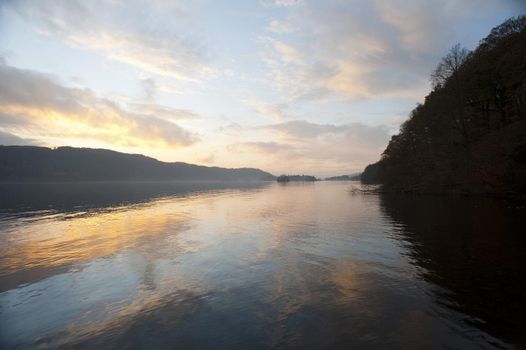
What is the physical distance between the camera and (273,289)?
587 inches

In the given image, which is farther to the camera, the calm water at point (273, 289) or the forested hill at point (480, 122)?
the forested hill at point (480, 122)

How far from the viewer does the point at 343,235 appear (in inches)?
1088

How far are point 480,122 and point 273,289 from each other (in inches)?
2590

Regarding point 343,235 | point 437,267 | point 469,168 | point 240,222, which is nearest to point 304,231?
point 343,235

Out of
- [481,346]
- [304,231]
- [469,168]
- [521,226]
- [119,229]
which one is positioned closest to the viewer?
[481,346]

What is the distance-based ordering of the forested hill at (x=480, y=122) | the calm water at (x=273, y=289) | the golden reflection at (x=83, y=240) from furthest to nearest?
1. the forested hill at (x=480, y=122)
2. the golden reflection at (x=83, y=240)
3. the calm water at (x=273, y=289)

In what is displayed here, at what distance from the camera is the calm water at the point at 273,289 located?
10.4 metres

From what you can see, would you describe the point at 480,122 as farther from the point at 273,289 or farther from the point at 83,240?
the point at 83,240

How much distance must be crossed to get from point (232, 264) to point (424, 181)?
60.1 meters

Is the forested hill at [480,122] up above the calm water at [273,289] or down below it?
above

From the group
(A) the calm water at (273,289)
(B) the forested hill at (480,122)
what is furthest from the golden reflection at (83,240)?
(B) the forested hill at (480,122)

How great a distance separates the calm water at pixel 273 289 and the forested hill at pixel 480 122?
20.0 m

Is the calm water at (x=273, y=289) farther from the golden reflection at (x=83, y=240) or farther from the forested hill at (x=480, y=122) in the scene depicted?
the forested hill at (x=480, y=122)

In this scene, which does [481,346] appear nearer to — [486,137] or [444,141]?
[486,137]
